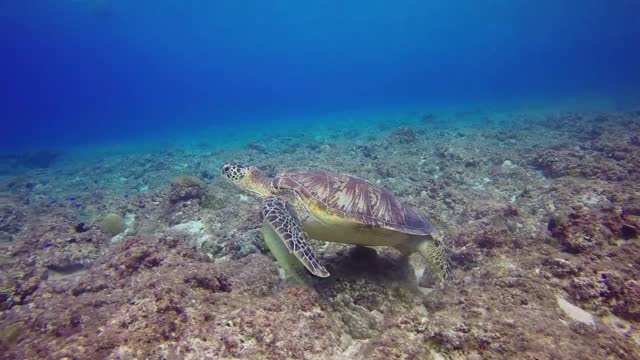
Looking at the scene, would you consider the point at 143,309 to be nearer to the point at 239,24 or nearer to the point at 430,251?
the point at 430,251

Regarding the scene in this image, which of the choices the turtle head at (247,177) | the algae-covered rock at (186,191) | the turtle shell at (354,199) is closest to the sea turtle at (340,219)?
the turtle shell at (354,199)

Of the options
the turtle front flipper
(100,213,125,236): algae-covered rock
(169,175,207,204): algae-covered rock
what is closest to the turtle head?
the turtle front flipper

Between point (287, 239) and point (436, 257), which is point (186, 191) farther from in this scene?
point (436, 257)

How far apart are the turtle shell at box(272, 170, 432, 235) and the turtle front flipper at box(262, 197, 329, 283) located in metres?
0.58

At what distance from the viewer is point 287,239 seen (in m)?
3.33

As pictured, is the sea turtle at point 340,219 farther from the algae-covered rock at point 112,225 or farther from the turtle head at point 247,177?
the algae-covered rock at point 112,225

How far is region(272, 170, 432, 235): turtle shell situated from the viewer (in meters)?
4.09

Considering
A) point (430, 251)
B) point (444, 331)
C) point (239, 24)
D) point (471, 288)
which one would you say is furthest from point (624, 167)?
point (239, 24)

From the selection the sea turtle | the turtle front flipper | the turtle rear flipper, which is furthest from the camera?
the turtle rear flipper

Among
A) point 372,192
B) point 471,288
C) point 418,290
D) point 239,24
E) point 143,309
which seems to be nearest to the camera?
point 143,309

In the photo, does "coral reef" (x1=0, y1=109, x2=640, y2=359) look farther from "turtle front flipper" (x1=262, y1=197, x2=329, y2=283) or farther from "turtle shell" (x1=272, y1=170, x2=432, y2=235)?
"turtle shell" (x1=272, y1=170, x2=432, y2=235)

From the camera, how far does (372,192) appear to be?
4.62 m

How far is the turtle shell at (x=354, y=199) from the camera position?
4.09 m

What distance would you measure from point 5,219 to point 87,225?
5228mm
